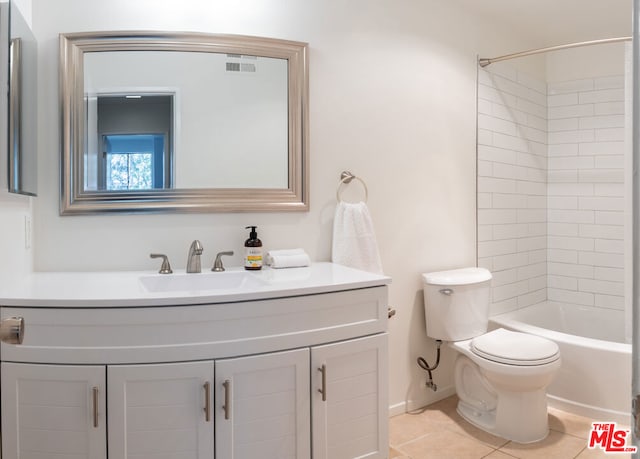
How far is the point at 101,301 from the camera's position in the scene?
133cm

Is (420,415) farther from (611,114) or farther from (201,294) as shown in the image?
(611,114)

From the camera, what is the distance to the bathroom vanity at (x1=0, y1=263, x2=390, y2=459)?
134 cm

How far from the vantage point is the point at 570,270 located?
340cm

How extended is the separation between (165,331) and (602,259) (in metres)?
3.27

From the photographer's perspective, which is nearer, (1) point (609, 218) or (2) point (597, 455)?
(2) point (597, 455)

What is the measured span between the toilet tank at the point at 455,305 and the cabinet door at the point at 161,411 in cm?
141

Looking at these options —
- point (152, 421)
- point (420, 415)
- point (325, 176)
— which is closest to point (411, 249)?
point (325, 176)

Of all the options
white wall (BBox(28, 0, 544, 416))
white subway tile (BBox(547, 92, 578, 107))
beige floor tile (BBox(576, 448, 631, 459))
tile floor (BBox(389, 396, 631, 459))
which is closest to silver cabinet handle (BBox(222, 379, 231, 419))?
white wall (BBox(28, 0, 544, 416))

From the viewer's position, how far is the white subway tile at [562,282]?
3.38 meters

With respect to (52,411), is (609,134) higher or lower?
higher

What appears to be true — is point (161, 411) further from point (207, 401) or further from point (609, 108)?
point (609, 108)

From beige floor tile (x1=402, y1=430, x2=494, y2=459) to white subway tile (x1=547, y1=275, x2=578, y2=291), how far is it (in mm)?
1840

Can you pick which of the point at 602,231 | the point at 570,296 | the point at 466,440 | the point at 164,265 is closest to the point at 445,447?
the point at 466,440

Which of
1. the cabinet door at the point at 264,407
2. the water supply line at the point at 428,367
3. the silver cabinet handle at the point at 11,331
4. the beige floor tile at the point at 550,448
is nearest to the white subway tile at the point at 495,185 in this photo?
the water supply line at the point at 428,367
